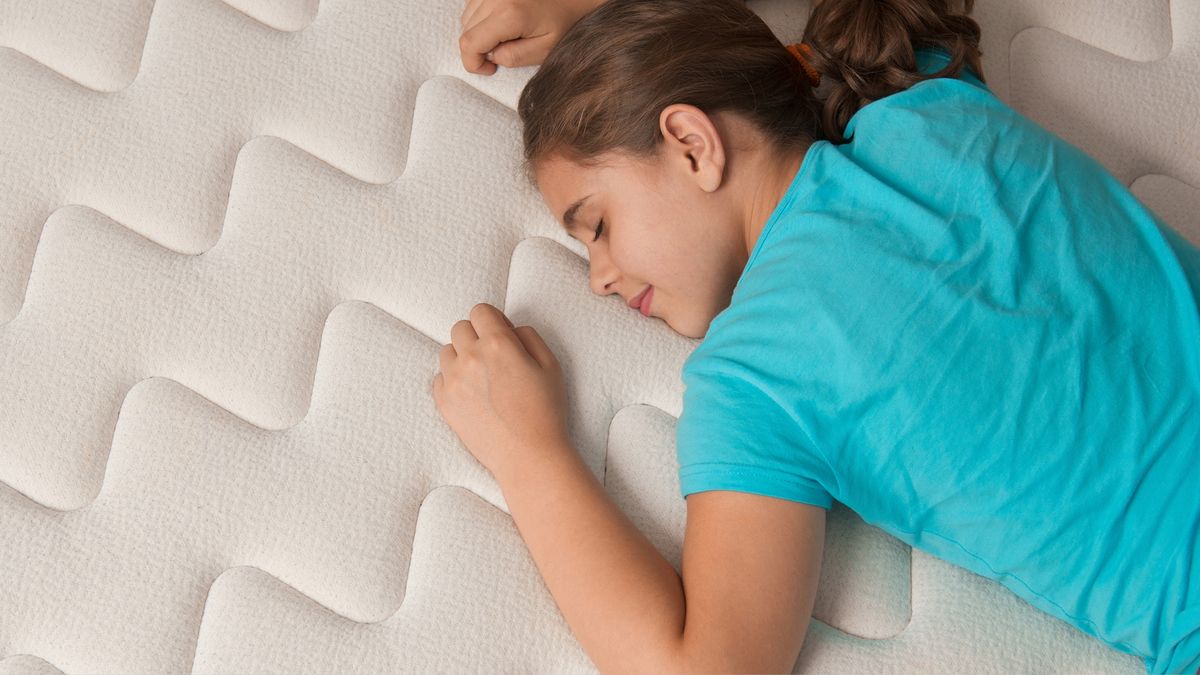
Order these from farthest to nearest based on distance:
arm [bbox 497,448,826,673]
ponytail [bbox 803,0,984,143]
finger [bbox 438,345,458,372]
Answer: ponytail [bbox 803,0,984,143], finger [bbox 438,345,458,372], arm [bbox 497,448,826,673]

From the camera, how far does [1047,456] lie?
776mm

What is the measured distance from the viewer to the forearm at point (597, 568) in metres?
0.76

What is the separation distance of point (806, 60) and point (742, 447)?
391mm

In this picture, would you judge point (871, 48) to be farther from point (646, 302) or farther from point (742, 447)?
point (742, 447)

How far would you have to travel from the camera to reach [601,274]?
0.92 meters

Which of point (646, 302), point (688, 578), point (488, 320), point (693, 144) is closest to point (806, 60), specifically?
point (693, 144)

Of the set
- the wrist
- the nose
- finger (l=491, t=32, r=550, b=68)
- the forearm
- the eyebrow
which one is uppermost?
finger (l=491, t=32, r=550, b=68)

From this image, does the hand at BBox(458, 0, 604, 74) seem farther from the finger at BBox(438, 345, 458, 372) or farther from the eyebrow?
the finger at BBox(438, 345, 458, 372)

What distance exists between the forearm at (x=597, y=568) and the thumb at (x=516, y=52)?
399 mm

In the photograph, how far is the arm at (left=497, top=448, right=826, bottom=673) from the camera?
747 mm

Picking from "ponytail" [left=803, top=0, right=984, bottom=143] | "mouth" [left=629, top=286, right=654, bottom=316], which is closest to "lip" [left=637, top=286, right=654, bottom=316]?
"mouth" [left=629, top=286, right=654, bottom=316]

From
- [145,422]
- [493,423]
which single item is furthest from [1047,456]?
[145,422]

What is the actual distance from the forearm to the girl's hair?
271 millimetres

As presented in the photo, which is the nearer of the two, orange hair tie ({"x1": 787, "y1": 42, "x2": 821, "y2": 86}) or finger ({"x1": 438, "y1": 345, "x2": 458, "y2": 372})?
finger ({"x1": 438, "y1": 345, "x2": 458, "y2": 372})
